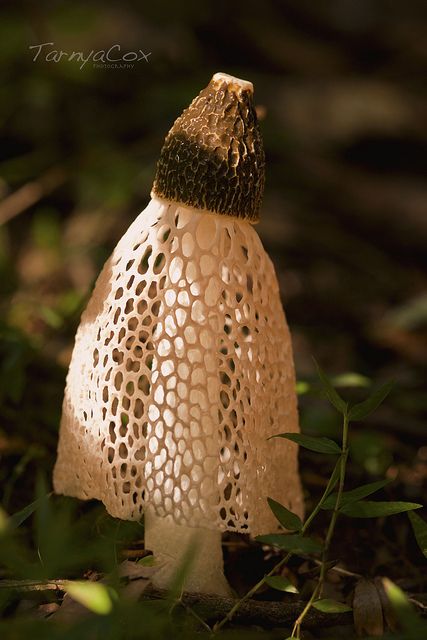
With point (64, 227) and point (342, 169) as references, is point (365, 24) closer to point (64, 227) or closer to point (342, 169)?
point (342, 169)

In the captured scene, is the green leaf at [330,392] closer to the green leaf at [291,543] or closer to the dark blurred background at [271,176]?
the green leaf at [291,543]

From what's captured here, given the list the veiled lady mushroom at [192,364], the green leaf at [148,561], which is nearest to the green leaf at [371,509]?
the veiled lady mushroom at [192,364]

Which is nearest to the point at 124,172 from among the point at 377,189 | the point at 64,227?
the point at 64,227

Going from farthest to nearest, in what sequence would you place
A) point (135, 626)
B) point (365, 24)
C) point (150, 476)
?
1. point (365, 24)
2. point (150, 476)
3. point (135, 626)

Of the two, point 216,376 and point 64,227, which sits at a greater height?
point 64,227

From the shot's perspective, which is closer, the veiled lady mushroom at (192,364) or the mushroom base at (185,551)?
the veiled lady mushroom at (192,364)

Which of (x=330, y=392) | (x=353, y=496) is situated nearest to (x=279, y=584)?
(x=353, y=496)
